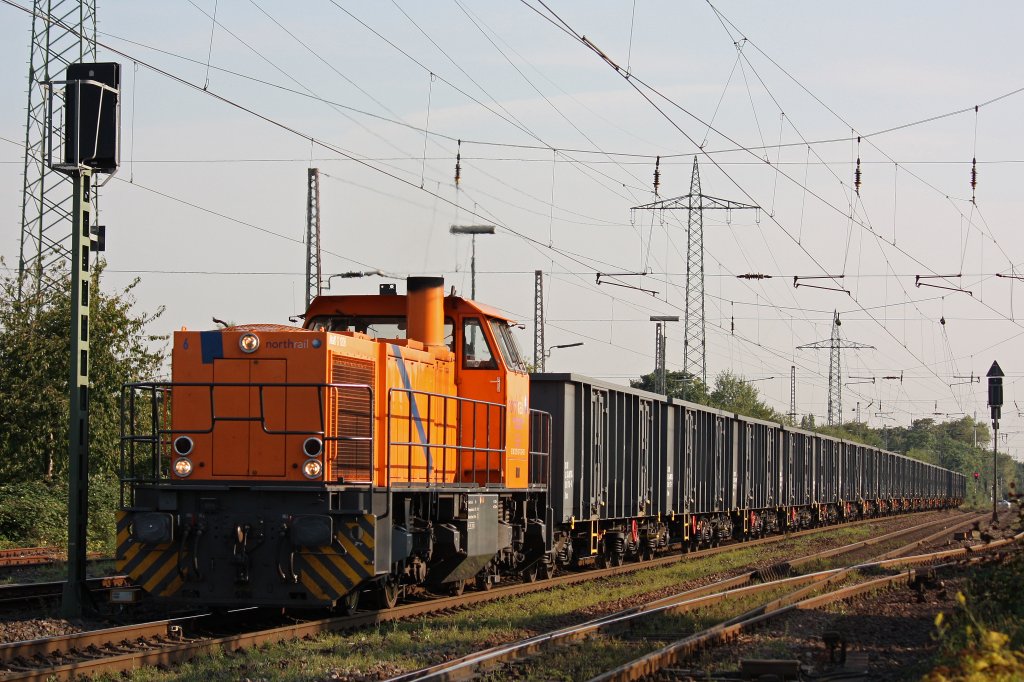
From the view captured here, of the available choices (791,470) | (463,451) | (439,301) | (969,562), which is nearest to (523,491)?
(463,451)

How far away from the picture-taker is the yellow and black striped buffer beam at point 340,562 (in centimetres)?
1066

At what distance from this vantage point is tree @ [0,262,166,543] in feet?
76.2

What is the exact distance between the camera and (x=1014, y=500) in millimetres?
13852

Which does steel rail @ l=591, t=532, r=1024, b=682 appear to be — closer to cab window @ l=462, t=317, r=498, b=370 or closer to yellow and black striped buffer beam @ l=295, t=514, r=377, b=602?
yellow and black striped buffer beam @ l=295, t=514, r=377, b=602

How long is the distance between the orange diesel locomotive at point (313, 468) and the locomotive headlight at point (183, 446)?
0.05 ft

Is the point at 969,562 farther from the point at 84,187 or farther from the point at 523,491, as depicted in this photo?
the point at 84,187

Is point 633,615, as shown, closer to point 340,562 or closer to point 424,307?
point 340,562

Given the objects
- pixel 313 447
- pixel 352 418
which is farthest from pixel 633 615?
pixel 313 447

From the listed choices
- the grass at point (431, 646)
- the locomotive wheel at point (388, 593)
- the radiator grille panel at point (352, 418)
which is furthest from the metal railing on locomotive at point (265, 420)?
the grass at point (431, 646)

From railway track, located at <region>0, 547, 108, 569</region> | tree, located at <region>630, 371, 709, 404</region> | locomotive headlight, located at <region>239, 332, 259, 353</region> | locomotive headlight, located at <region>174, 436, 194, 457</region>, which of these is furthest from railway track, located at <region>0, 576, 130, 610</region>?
tree, located at <region>630, 371, 709, 404</region>

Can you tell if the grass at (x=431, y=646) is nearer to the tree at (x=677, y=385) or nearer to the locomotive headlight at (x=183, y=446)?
the locomotive headlight at (x=183, y=446)

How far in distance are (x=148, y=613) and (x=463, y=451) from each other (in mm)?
3900

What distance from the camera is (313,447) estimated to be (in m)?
11.0

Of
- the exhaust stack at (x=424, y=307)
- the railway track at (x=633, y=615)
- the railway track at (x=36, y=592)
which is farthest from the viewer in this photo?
the exhaust stack at (x=424, y=307)
